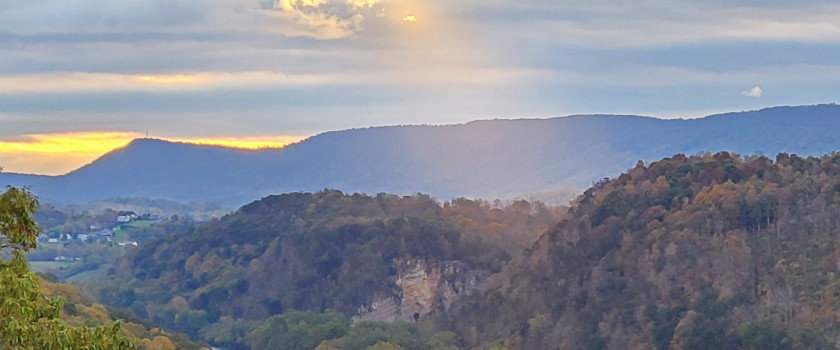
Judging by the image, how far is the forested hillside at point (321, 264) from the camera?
425 feet

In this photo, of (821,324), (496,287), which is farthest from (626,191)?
(821,324)

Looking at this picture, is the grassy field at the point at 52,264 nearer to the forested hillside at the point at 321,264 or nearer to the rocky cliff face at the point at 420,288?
the forested hillside at the point at 321,264

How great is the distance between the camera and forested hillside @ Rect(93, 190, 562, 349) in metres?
130

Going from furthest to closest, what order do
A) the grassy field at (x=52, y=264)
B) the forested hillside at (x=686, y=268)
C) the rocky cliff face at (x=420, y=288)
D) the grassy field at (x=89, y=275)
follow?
the grassy field at (x=52, y=264) < the grassy field at (x=89, y=275) < the rocky cliff face at (x=420, y=288) < the forested hillside at (x=686, y=268)

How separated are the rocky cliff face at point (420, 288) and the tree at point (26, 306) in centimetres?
10454

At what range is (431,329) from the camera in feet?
341

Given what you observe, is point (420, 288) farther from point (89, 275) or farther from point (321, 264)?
point (89, 275)

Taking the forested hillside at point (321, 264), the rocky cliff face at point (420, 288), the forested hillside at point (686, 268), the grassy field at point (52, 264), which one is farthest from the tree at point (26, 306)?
the grassy field at point (52, 264)

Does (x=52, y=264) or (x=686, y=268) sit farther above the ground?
(x=686, y=268)

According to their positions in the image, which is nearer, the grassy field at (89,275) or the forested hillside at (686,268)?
the forested hillside at (686,268)

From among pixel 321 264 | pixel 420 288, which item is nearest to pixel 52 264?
pixel 321 264

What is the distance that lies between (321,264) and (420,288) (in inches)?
489

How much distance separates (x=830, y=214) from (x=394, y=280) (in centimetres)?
5947

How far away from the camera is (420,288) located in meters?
131
